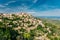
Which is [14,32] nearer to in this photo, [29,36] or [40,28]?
[29,36]

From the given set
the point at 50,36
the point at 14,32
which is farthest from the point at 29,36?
the point at 50,36

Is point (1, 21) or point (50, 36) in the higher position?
point (1, 21)


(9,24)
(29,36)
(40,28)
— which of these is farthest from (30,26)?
(29,36)

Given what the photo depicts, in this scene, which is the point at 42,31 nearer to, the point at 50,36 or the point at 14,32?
the point at 50,36

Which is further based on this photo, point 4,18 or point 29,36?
point 4,18

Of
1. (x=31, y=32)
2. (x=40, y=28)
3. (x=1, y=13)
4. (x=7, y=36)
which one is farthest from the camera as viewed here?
(x=1, y=13)

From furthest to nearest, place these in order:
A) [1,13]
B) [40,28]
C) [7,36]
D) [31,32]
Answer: [1,13] < [40,28] < [31,32] < [7,36]
